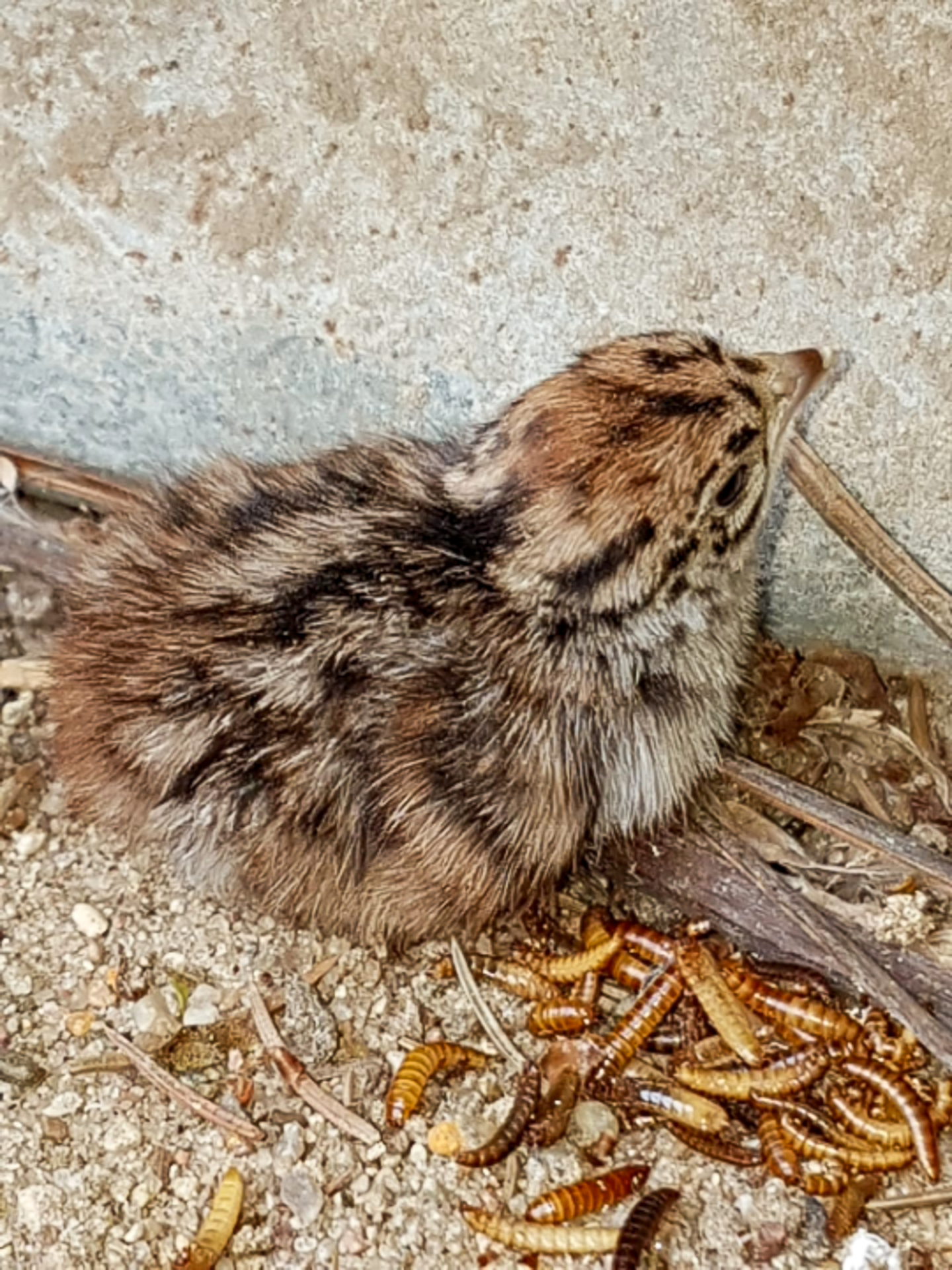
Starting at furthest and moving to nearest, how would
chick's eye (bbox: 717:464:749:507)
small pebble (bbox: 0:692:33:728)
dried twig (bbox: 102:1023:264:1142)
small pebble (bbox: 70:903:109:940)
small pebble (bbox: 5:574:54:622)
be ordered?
small pebble (bbox: 5:574:54:622), small pebble (bbox: 0:692:33:728), small pebble (bbox: 70:903:109:940), dried twig (bbox: 102:1023:264:1142), chick's eye (bbox: 717:464:749:507)

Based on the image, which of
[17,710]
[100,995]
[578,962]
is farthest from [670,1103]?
[17,710]

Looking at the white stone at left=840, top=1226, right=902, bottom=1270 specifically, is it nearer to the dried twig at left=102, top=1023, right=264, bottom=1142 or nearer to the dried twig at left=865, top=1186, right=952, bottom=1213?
the dried twig at left=865, top=1186, right=952, bottom=1213

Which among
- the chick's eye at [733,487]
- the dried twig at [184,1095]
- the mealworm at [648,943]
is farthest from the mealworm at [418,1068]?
the chick's eye at [733,487]

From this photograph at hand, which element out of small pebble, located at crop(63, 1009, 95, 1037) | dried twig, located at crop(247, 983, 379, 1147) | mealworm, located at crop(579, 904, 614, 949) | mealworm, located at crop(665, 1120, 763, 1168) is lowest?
small pebble, located at crop(63, 1009, 95, 1037)

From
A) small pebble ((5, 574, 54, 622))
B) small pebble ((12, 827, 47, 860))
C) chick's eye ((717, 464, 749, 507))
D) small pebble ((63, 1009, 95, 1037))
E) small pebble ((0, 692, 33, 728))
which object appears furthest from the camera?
small pebble ((5, 574, 54, 622))

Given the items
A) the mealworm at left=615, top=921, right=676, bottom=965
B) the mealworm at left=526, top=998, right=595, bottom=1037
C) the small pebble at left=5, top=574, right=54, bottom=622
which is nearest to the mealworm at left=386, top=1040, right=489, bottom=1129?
the mealworm at left=526, top=998, right=595, bottom=1037

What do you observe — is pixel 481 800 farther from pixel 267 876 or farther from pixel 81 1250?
pixel 81 1250
